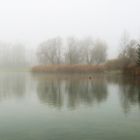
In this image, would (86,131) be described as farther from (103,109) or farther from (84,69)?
(84,69)

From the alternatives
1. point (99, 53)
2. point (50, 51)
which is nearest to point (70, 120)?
point (99, 53)

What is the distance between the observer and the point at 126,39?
3975 centimetres

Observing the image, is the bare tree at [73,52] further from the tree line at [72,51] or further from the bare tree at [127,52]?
the bare tree at [127,52]

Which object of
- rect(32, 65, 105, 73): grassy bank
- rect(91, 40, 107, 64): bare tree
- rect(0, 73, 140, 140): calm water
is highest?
rect(91, 40, 107, 64): bare tree

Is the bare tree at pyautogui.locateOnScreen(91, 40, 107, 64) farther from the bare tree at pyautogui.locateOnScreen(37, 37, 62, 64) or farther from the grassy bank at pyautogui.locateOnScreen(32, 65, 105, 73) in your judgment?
the grassy bank at pyautogui.locateOnScreen(32, 65, 105, 73)

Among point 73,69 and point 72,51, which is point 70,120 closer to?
point 73,69

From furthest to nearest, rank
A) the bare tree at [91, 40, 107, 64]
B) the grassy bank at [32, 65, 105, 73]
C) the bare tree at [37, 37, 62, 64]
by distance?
the bare tree at [37, 37, 62, 64] < the bare tree at [91, 40, 107, 64] < the grassy bank at [32, 65, 105, 73]

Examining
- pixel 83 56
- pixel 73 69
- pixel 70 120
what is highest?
pixel 83 56

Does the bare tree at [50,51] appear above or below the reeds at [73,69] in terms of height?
above

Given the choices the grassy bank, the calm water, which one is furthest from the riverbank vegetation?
the calm water

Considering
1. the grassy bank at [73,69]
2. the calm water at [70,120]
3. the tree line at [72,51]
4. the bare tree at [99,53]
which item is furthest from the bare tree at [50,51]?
the calm water at [70,120]

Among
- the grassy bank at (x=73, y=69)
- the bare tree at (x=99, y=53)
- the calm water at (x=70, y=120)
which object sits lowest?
the calm water at (x=70, y=120)

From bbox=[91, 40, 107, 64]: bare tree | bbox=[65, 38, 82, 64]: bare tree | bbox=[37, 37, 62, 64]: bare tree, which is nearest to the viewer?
bbox=[91, 40, 107, 64]: bare tree

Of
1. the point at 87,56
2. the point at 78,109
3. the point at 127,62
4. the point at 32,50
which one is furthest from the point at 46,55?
the point at 78,109
